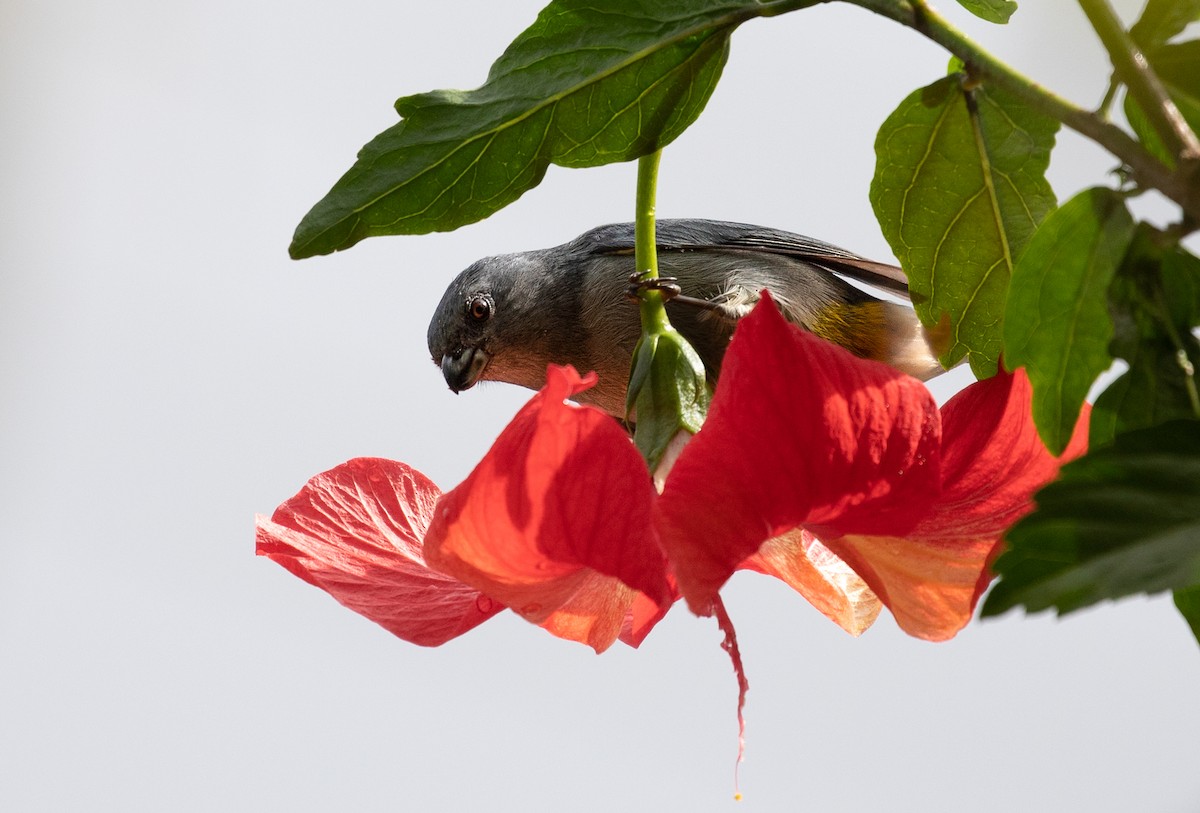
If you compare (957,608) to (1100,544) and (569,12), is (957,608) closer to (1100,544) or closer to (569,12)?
(1100,544)

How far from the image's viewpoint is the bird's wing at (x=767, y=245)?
274cm

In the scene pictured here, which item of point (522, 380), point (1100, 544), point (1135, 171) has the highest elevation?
point (522, 380)

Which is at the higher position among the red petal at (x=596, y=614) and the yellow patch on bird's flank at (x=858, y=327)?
the yellow patch on bird's flank at (x=858, y=327)

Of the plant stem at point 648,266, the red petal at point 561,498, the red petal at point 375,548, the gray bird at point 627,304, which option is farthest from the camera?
the gray bird at point 627,304

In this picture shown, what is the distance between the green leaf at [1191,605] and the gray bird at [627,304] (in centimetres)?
179

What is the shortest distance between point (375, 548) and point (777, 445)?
275mm

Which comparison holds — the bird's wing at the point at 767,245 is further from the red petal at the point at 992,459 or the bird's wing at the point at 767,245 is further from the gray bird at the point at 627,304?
the red petal at the point at 992,459

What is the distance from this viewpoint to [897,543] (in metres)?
0.65

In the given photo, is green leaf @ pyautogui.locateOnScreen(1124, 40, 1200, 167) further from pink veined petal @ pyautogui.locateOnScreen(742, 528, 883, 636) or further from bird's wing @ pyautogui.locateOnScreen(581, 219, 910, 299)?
bird's wing @ pyautogui.locateOnScreen(581, 219, 910, 299)

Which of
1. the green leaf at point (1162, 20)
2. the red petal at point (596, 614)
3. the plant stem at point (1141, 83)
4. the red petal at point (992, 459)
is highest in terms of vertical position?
the green leaf at point (1162, 20)

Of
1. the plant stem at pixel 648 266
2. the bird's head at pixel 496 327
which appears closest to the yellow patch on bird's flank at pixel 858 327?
the bird's head at pixel 496 327

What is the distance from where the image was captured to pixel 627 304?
3006mm

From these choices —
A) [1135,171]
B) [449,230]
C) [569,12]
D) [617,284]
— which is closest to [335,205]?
[449,230]

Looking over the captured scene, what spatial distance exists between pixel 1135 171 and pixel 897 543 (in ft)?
0.82
